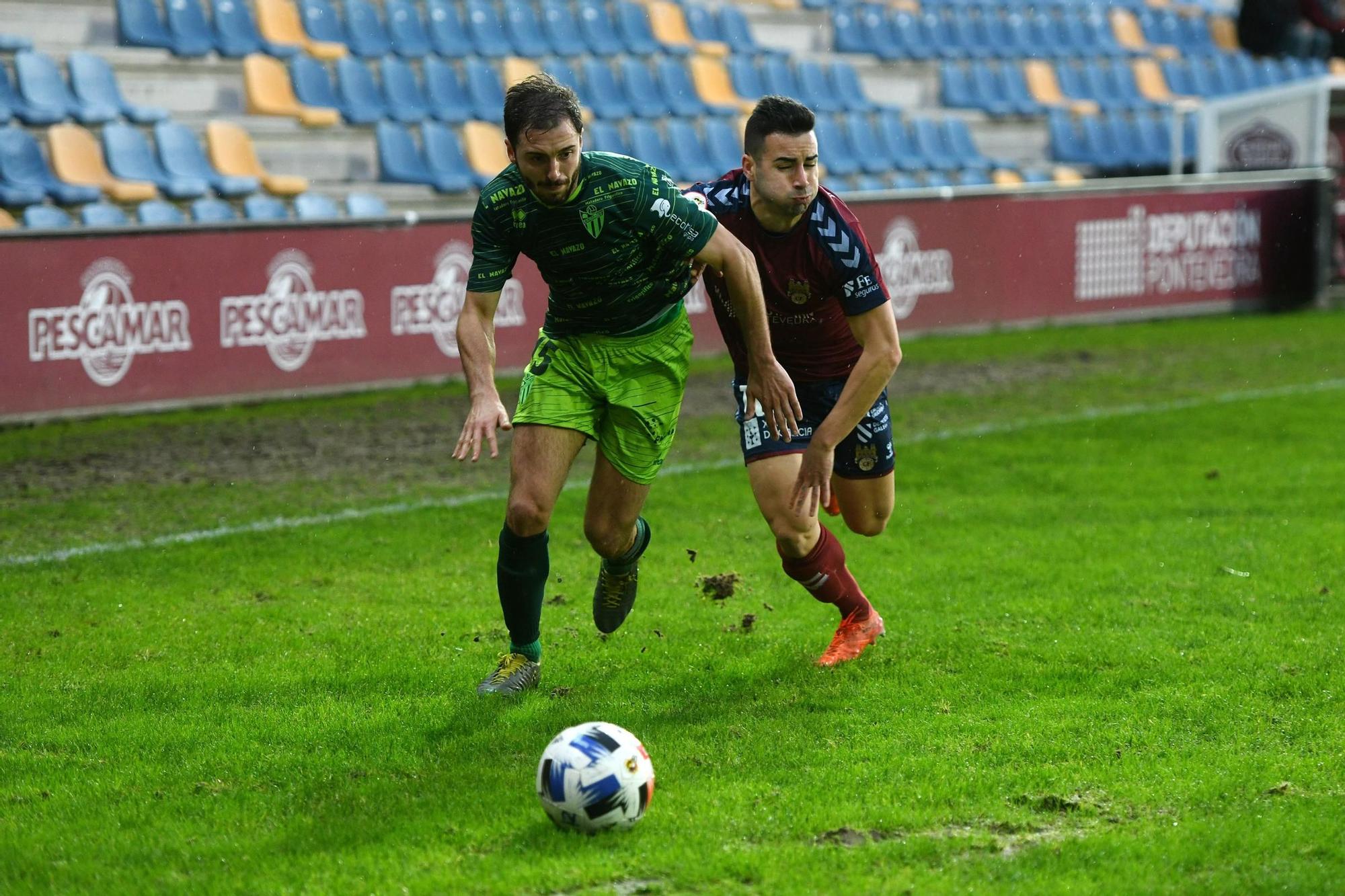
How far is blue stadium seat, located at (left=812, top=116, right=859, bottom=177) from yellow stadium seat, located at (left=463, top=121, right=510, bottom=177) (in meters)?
3.94

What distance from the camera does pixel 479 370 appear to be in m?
4.93

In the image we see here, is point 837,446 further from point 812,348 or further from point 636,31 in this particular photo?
point 636,31

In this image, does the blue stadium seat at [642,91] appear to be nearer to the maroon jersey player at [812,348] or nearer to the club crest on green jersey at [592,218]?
the maroon jersey player at [812,348]

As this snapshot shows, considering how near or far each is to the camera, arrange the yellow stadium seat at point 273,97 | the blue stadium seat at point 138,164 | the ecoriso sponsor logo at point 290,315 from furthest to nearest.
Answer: the yellow stadium seat at point 273,97, the blue stadium seat at point 138,164, the ecoriso sponsor logo at point 290,315

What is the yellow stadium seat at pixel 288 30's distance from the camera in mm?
15734

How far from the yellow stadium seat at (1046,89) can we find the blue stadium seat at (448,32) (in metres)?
8.84

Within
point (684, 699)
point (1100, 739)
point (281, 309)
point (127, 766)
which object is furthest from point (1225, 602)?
point (281, 309)

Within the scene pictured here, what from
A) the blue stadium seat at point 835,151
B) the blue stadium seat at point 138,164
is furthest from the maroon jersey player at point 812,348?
the blue stadium seat at point 835,151

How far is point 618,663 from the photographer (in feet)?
18.4

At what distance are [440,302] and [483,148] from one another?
13.1 ft

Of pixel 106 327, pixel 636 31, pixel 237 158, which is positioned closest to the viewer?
pixel 106 327

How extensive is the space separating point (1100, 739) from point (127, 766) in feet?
Result: 9.13

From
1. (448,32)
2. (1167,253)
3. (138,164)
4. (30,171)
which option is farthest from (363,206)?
(1167,253)

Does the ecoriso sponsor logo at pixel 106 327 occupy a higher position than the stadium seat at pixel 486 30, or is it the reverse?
the stadium seat at pixel 486 30
